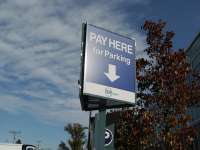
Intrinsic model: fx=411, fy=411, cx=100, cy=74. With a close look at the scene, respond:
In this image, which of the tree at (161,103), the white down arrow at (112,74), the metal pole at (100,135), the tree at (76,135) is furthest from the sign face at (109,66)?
the tree at (76,135)

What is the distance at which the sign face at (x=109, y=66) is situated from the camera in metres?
13.1

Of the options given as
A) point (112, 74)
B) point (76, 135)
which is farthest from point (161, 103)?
point (76, 135)

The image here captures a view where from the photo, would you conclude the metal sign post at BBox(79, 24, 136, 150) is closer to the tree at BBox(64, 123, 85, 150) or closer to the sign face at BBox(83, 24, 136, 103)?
the sign face at BBox(83, 24, 136, 103)

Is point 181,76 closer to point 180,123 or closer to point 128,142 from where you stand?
point 180,123

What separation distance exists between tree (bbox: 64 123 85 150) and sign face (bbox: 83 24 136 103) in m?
50.5

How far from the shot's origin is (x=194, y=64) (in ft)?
118

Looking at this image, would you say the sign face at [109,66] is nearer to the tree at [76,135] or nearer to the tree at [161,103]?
the tree at [161,103]

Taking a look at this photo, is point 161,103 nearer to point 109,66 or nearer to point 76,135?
point 109,66

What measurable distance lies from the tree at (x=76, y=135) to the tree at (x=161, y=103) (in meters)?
44.1

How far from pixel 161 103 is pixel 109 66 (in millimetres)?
5760

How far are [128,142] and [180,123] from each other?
2602 millimetres

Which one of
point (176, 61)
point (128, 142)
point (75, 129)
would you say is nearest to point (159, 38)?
point (176, 61)

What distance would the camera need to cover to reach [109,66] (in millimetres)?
13531

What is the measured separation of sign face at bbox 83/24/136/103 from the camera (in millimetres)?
13086
